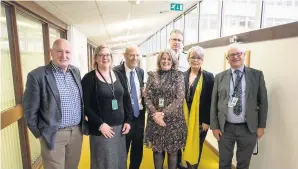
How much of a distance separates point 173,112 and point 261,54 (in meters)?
1.16

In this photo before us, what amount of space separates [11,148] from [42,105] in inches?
38.2

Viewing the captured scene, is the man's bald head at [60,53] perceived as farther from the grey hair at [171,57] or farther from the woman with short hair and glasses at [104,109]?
the grey hair at [171,57]

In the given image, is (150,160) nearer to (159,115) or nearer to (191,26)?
(159,115)

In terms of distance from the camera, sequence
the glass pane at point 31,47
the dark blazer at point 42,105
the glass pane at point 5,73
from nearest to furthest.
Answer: the dark blazer at point 42,105 → the glass pane at point 5,73 → the glass pane at point 31,47

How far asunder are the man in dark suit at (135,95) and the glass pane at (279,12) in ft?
4.68

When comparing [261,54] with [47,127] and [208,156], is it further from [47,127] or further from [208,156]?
[47,127]

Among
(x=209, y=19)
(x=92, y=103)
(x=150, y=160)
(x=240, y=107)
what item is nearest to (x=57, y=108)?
(x=92, y=103)

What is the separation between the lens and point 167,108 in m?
2.07

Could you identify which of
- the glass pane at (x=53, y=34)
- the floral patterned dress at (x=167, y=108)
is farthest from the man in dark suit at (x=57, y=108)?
the glass pane at (x=53, y=34)

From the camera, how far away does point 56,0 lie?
277 cm

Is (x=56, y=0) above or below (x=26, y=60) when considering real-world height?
above

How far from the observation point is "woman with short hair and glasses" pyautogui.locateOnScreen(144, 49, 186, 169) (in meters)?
2.08

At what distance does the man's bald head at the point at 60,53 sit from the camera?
5.71 feet

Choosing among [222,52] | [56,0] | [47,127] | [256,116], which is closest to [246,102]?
[256,116]
